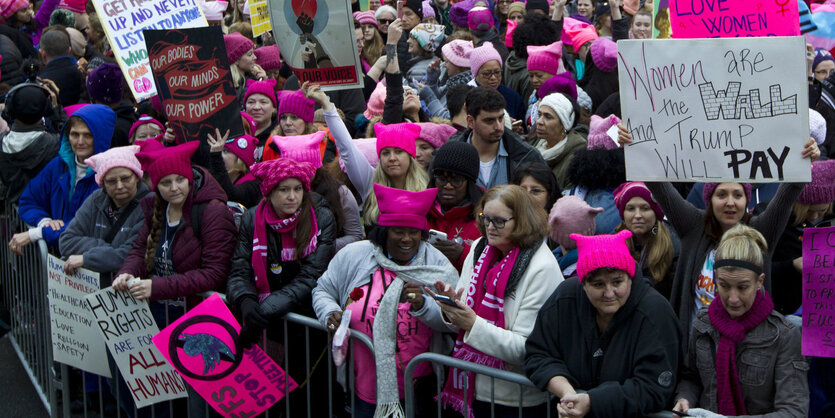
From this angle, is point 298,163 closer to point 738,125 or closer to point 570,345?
point 570,345

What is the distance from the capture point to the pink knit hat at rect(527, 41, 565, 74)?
838cm

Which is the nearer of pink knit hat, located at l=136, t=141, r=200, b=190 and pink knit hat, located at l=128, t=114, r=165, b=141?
pink knit hat, located at l=136, t=141, r=200, b=190

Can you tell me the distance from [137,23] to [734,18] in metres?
5.12

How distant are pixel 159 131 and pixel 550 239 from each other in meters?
3.44

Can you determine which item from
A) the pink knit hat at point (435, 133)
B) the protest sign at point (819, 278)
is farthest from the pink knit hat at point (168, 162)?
the protest sign at point (819, 278)

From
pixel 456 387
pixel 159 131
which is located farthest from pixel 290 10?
pixel 456 387

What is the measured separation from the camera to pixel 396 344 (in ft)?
16.4

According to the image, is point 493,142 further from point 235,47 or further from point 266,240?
point 235,47

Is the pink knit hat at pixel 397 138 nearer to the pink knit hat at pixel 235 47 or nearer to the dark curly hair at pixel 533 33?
the dark curly hair at pixel 533 33

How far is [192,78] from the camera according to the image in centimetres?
656

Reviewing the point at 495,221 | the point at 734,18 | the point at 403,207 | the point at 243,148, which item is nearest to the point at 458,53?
the point at 243,148

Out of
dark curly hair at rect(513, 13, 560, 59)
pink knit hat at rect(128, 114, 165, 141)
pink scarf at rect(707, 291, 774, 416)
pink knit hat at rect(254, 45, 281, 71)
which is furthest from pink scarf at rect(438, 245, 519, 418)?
pink knit hat at rect(254, 45, 281, 71)

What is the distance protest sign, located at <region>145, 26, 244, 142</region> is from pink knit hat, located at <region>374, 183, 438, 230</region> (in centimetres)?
202

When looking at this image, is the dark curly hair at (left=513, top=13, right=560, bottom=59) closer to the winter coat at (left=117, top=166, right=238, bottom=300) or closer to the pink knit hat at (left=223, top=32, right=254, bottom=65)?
the pink knit hat at (left=223, top=32, right=254, bottom=65)
